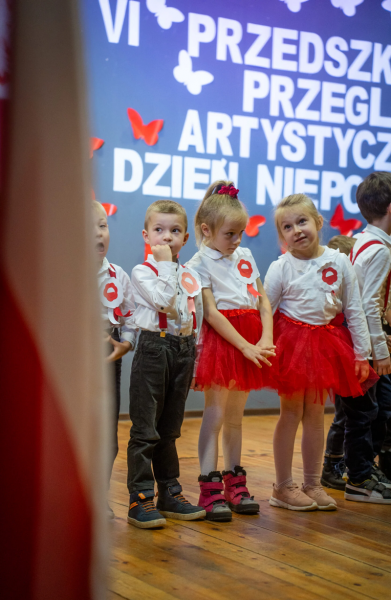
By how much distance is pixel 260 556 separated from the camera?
1683 mm

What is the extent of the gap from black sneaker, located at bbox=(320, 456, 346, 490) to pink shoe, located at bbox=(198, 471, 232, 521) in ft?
2.14

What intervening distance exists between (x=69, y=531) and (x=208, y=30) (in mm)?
4105

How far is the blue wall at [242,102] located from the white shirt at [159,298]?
1.79 meters

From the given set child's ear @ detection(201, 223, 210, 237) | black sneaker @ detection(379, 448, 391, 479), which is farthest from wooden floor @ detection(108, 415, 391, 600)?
child's ear @ detection(201, 223, 210, 237)

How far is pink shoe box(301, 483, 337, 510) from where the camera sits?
218cm

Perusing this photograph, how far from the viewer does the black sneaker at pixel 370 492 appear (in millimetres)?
2309

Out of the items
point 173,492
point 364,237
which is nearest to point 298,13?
point 364,237

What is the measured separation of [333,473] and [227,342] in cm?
86

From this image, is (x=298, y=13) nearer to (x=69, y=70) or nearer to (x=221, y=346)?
(x=221, y=346)

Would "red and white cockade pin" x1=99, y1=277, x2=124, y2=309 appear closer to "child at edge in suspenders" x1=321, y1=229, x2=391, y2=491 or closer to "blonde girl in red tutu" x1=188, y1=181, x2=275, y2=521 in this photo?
"blonde girl in red tutu" x1=188, y1=181, x2=275, y2=521

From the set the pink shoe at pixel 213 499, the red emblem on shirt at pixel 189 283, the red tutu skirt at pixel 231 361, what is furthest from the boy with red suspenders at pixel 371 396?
the red emblem on shirt at pixel 189 283

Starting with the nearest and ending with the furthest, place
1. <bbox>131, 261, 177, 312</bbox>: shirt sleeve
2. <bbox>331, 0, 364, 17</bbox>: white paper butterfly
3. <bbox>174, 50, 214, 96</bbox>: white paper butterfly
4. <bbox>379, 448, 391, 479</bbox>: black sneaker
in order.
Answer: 1. <bbox>131, 261, 177, 312</bbox>: shirt sleeve
2. <bbox>379, 448, 391, 479</bbox>: black sneaker
3. <bbox>174, 50, 214, 96</bbox>: white paper butterfly
4. <bbox>331, 0, 364, 17</bbox>: white paper butterfly

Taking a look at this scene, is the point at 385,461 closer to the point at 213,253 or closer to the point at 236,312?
the point at 236,312

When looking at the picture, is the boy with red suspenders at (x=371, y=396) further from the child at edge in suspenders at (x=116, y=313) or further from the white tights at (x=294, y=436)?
the child at edge in suspenders at (x=116, y=313)
